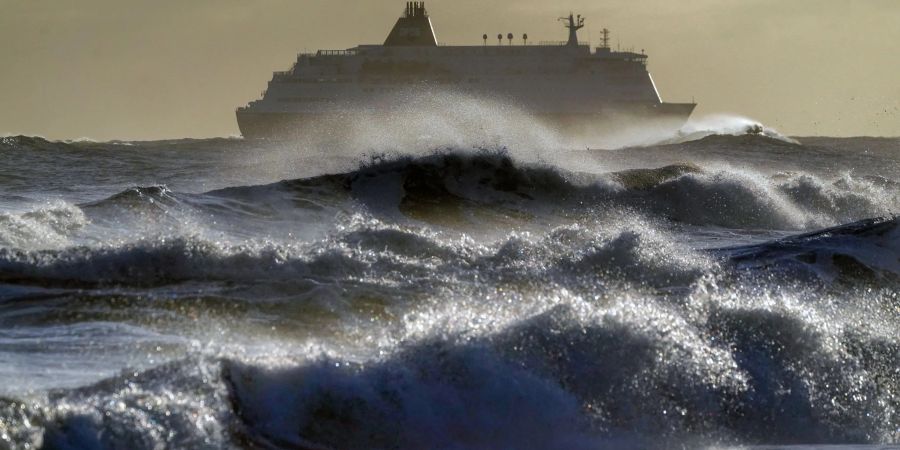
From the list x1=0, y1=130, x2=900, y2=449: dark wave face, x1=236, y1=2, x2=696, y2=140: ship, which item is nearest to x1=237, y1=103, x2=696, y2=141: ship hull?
x1=236, y1=2, x2=696, y2=140: ship

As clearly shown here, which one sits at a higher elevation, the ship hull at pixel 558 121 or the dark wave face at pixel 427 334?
the ship hull at pixel 558 121

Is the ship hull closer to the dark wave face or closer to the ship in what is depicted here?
the ship

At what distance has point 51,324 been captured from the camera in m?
7.43

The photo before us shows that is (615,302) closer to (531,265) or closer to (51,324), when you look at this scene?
(531,265)

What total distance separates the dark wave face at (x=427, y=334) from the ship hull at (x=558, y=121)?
133 feet

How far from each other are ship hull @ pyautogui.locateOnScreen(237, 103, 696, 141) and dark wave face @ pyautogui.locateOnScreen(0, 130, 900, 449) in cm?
4067

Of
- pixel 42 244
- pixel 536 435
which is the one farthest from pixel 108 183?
pixel 536 435

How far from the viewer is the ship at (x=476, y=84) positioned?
55.1 meters

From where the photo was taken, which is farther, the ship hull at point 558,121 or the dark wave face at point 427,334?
the ship hull at point 558,121

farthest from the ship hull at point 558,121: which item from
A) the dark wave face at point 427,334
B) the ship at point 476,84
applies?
the dark wave face at point 427,334

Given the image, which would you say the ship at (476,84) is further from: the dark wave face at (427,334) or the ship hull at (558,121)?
the dark wave face at (427,334)

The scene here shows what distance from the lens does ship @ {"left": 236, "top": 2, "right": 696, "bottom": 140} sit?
55094mm

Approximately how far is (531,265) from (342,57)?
158 feet

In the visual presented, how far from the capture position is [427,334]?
6223 mm
